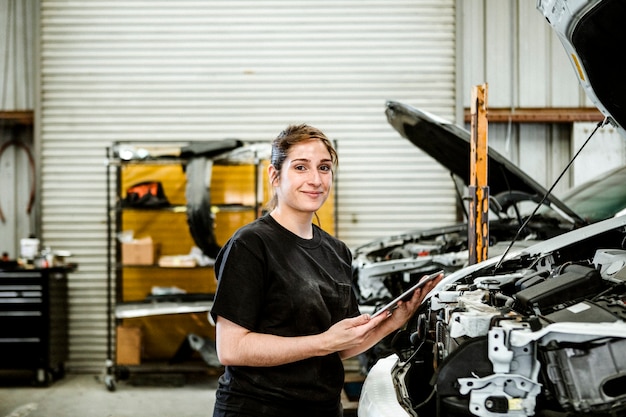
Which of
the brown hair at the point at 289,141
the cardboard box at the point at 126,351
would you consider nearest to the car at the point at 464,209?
the cardboard box at the point at 126,351

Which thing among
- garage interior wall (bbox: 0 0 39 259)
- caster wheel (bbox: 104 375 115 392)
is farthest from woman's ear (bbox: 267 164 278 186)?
garage interior wall (bbox: 0 0 39 259)

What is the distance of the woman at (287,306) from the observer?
178cm

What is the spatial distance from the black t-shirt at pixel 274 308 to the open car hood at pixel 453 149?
2.59m

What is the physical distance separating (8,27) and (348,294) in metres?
6.24

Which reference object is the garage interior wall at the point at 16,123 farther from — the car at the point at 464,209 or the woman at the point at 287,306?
the woman at the point at 287,306

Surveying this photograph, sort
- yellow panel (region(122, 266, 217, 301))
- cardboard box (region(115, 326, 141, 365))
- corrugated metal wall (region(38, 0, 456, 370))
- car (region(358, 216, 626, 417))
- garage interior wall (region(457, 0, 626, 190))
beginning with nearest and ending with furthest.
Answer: car (region(358, 216, 626, 417)) → cardboard box (region(115, 326, 141, 365)) → yellow panel (region(122, 266, 217, 301)) → corrugated metal wall (region(38, 0, 456, 370)) → garage interior wall (region(457, 0, 626, 190))

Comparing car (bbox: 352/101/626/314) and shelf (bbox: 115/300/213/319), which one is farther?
shelf (bbox: 115/300/213/319)

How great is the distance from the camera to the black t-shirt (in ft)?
5.87

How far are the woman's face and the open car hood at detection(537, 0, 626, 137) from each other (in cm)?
105

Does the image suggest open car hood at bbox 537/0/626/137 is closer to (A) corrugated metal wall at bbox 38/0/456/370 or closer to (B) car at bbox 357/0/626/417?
(B) car at bbox 357/0/626/417

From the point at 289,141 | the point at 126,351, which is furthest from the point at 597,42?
the point at 126,351

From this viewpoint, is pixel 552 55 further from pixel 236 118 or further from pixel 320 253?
pixel 320 253

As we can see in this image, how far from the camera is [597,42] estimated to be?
2.41 metres

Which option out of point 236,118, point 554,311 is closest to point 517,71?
point 236,118
